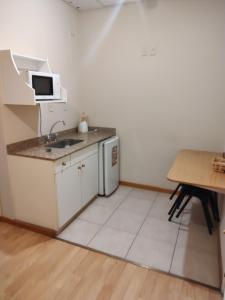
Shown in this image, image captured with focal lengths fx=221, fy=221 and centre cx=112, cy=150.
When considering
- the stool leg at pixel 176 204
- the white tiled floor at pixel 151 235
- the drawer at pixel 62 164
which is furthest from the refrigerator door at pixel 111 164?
the stool leg at pixel 176 204

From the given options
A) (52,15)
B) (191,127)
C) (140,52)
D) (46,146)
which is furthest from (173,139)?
(52,15)

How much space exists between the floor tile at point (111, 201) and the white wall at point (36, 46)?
3.81ft

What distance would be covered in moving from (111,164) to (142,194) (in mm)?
674

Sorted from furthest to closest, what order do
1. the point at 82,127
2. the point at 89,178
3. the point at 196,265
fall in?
the point at 82,127, the point at 89,178, the point at 196,265

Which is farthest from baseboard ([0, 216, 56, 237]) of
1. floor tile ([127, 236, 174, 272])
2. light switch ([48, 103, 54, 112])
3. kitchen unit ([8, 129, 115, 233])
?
light switch ([48, 103, 54, 112])

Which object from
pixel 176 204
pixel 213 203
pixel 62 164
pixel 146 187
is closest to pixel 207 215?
pixel 213 203

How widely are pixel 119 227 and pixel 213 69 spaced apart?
228 cm

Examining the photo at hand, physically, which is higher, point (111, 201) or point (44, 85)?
point (44, 85)

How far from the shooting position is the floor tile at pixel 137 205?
2.91 metres

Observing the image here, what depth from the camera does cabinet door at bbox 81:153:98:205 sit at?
2.78 m

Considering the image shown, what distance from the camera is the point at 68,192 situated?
8.11 feet

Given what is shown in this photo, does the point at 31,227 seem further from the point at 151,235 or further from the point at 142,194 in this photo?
the point at 142,194

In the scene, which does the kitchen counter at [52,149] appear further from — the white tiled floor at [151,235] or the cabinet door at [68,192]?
the white tiled floor at [151,235]

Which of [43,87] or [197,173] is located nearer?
[197,173]
